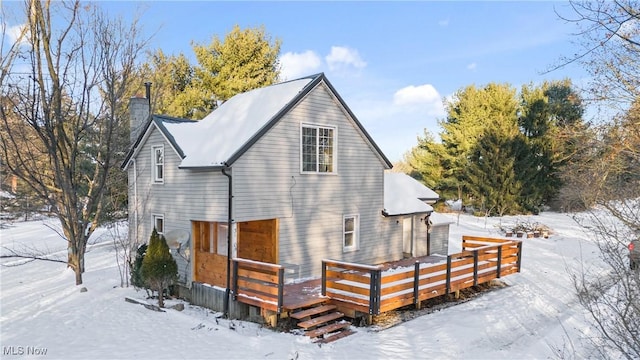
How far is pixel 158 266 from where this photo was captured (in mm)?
11242

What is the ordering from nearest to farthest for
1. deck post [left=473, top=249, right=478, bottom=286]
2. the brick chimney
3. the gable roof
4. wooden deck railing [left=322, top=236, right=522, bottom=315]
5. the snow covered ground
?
the snow covered ground
wooden deck railing [left=322, top=236, right=522, bottom=315]
the gable roof
deck post [left=473, top=249, right=478, bottom=286]
the brick chimney

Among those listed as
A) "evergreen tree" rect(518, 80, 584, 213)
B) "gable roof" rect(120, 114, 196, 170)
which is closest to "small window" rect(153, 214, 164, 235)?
"gable roof" rect(120, 114, 196, 170)

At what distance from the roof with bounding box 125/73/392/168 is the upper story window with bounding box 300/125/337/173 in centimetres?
108

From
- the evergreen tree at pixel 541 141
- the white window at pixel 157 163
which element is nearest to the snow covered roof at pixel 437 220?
the white window at pixel 157 163

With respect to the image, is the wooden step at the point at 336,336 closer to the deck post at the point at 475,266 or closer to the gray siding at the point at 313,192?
the gray siding at the point at 313,192

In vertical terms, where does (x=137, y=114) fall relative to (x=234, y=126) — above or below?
above

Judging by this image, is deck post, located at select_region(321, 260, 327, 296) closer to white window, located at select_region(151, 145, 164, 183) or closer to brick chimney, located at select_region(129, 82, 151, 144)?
white window, located at select_region(151, 145, 164, 183)

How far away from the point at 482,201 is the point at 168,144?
27.5 m

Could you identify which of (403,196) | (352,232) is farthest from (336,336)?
(403,196)

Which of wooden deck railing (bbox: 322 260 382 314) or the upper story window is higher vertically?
the upper story window

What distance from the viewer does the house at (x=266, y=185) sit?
11.2 meters

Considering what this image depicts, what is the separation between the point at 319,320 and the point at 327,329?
1.02 feet

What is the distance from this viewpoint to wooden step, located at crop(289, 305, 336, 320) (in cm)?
936

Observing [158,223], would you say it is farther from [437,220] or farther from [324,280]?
[437,220]
